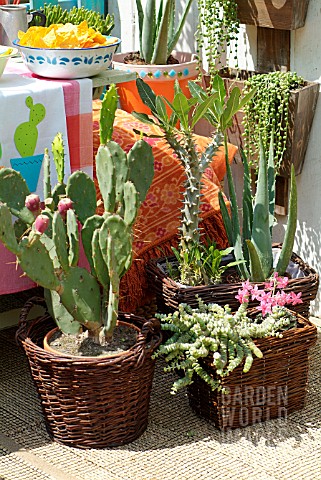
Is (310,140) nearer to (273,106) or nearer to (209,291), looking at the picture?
(273,106)

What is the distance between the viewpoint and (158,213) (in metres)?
2.98

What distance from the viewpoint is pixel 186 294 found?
2.61 metres

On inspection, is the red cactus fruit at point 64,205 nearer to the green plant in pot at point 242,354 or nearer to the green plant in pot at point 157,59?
the green plant in pot at point 242,354

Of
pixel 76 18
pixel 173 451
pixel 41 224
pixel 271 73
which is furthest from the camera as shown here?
pixel 76 18

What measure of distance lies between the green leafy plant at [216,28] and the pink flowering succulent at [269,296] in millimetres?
1049

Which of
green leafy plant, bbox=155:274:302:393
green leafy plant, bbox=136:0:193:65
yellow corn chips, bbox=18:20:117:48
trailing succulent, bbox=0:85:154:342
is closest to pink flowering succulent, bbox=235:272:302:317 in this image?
green leafy plant, bbox=155:274:302:393

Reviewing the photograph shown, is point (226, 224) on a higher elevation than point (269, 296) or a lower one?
higher

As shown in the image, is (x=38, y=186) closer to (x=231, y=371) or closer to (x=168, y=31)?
(x=231, y=371)

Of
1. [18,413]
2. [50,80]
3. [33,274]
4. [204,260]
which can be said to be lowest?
[18,413]

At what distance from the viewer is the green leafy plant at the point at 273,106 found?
301 cm

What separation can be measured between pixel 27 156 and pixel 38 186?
114 millimetres

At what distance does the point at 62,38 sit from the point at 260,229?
87cm

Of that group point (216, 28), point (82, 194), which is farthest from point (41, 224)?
point (216, 28)

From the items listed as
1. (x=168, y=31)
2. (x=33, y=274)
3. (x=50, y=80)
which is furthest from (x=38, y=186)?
(x=168, y=31)
